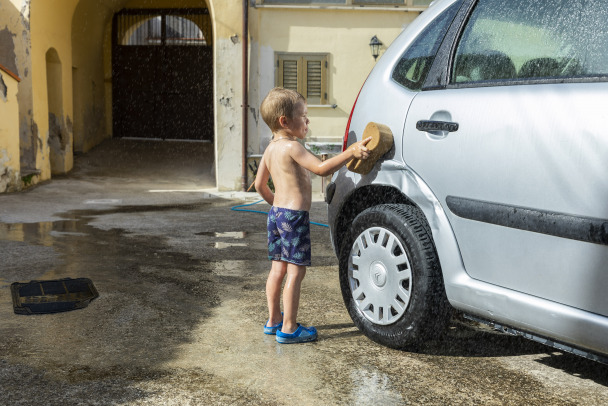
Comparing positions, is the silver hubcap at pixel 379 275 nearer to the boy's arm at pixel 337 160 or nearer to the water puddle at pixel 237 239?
the boy's arm at pixel 337 160

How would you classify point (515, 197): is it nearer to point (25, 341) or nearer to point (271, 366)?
point (271, 366)

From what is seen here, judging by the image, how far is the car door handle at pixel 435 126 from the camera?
3.06 meters

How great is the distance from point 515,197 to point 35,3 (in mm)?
11923

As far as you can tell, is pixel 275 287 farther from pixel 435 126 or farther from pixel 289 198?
pixel 435 126

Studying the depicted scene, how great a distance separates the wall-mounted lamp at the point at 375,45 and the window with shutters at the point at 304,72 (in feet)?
2.67

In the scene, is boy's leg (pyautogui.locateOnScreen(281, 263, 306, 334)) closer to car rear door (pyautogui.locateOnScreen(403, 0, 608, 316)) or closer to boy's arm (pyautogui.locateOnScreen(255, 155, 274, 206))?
boy's arm (pyautogui.locateOnScreen(255, 155, 274, 206))

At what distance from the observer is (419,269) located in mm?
3180

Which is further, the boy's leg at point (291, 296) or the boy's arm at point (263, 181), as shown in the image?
the boy's arm at point (263, 181)

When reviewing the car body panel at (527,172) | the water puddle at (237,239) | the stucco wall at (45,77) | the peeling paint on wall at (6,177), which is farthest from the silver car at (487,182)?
the stucco wall at (45,77)

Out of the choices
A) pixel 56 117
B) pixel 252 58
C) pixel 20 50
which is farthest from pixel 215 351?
pixel 56 117

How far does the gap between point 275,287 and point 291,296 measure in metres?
0.12

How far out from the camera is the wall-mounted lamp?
41.5 feet

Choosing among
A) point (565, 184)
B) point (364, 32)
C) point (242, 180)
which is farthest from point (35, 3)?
point (565, 184)

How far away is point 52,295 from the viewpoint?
4.64 meters
